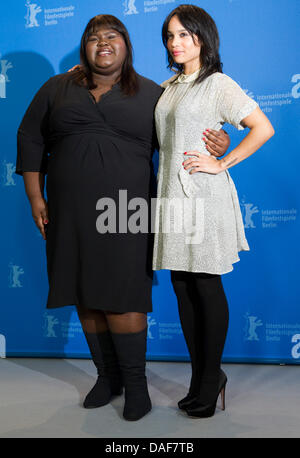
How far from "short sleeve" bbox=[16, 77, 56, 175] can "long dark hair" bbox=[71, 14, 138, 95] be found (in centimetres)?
13

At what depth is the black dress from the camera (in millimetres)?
1645

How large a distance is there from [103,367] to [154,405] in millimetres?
234

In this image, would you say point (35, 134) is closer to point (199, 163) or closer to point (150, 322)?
point (199, 163)

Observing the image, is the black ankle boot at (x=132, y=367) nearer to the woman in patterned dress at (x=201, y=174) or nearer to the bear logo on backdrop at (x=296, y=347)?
the woman in patterned dress at (x=201, y=174)

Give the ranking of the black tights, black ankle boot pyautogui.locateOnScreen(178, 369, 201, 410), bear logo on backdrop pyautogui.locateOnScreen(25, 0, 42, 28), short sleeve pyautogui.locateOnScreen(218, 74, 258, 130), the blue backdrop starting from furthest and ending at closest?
bear logo on backdrop pyautogui.locateOnScreen(25, 0, 42, 28)
the blue backdrop
black ankle boot pyautogui.locateOnScreen(178, 369, 201, 410)
the black tights
short sleeve pyautogui.locateOnScreen(218, 74, 258, 130)

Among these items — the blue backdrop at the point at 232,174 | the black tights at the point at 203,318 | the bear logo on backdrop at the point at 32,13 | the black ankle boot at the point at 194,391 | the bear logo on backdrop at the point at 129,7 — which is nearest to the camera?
the black tights at the point at 203,318

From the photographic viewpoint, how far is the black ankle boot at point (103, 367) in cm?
181

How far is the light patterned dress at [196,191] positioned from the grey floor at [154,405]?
517mm

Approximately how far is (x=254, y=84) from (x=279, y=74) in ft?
0.39

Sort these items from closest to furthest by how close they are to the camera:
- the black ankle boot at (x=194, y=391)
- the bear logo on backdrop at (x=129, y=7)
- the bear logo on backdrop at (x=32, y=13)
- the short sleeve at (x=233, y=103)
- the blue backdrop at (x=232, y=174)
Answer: the short sleeve at (x=233, y=103)
the black ankle boot at (x=194, y=391)
the blue backdrop at (x=232, y=174)
the bear logo on backdrop at (x=129, y=7)
the bear logo on backdrop at (x=32, y=13)

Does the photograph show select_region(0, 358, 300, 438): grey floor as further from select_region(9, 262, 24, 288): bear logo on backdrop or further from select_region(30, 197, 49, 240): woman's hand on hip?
select_region(30, 197, 49, 240): woman's hand on hip

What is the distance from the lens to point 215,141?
1.61 metres

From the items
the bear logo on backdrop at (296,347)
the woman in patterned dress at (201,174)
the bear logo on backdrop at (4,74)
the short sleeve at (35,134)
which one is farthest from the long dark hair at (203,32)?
the bear logo on backdrop at (296,347)

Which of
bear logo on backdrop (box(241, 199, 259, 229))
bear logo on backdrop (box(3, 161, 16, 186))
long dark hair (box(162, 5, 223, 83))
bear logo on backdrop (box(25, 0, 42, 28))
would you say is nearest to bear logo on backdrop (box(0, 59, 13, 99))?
bear logo on backdrop (box(25, 0, 42, 28))
